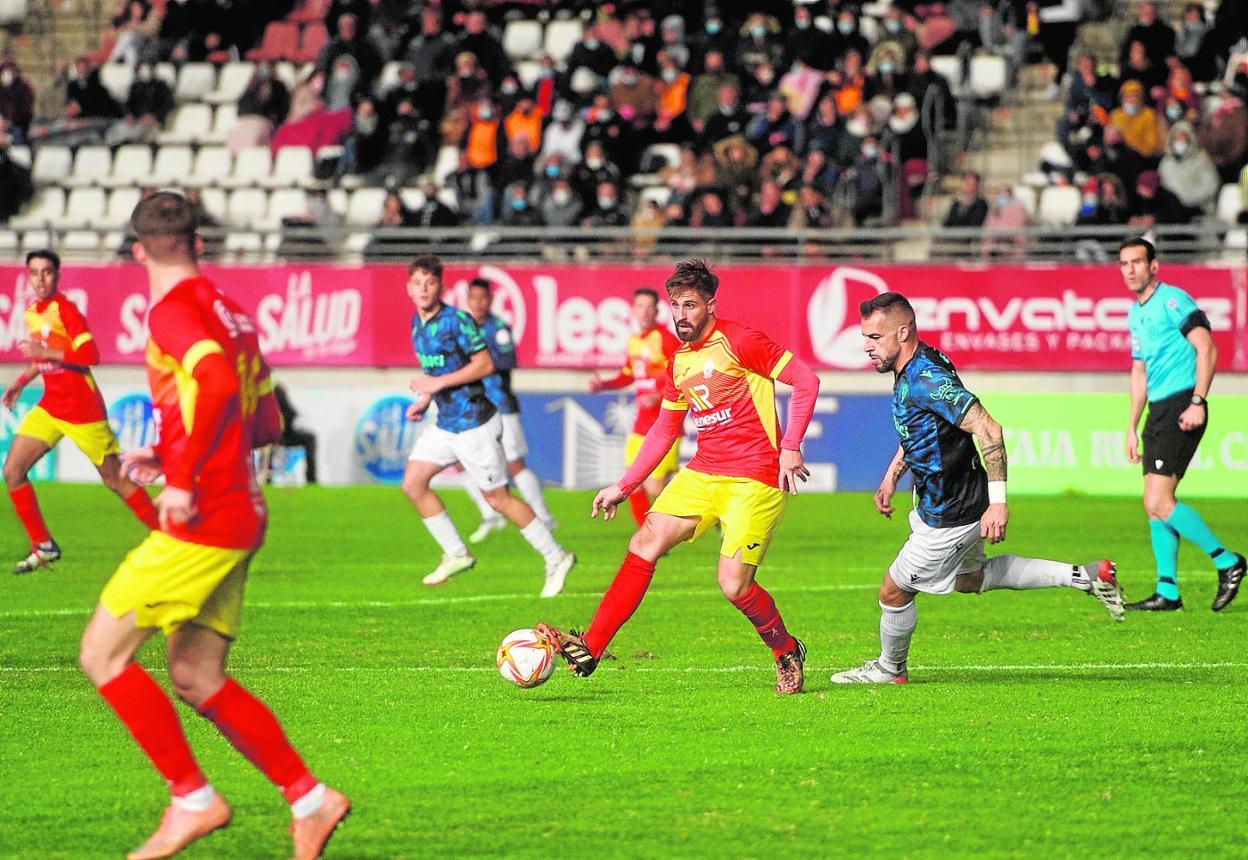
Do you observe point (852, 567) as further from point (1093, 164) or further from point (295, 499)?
point (1093, 164)

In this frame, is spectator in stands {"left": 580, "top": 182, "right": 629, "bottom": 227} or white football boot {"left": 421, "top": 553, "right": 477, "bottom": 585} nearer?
white football boot {"left": 421, "top": 553, "right": 477, "bottom": 585}

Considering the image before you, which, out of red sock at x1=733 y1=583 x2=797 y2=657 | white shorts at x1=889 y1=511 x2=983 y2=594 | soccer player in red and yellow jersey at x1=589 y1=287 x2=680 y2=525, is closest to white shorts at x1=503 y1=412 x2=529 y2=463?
soccer player in red and yellow jersey at x1=589 y1=287 x2=680 y2=525

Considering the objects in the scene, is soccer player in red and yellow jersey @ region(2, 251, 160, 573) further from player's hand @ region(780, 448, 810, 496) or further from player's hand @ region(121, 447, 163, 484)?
player's hand @ region(121, 447, 163, 484)

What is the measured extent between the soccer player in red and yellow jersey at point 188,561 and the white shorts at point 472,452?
7.71m

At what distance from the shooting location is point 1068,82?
2527 centimetres

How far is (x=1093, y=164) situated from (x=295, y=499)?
1108 centimetres

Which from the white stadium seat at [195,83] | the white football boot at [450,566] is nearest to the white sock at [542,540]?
the white football boot at [450,566]

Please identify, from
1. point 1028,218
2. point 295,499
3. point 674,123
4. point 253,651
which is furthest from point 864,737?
point 674,123

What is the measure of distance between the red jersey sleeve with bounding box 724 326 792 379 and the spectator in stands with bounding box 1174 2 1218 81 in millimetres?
17453

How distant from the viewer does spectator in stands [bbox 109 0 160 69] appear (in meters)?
29.8

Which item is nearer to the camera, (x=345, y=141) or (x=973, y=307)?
(x=973, y=307)

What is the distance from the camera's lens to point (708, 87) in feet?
83.8

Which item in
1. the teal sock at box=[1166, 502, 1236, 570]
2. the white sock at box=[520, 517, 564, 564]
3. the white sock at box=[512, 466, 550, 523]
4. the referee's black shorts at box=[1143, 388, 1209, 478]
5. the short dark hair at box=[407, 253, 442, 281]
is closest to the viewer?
the referee's black shorts at box=[1143, 388, 1209, 478]

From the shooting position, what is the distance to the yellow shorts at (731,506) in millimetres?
8938
